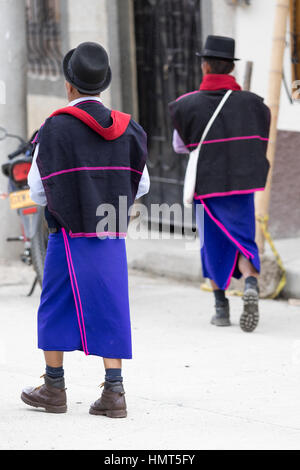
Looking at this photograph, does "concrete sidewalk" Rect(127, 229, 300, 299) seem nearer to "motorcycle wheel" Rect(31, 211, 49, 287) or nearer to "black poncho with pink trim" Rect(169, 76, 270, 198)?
"black poncho with pink trim" Rect(169, 76, 270, 198)

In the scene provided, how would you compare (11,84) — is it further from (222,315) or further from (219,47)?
(222,315)

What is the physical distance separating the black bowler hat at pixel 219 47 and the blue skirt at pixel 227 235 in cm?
90

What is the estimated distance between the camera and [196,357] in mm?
6242

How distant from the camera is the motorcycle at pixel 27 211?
765 cm

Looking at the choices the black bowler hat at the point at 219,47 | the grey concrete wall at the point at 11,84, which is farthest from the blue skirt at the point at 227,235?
the grey concrete wall at the point at 11,84

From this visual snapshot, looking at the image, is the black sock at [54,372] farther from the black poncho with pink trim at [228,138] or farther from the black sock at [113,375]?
the black poncho with pink trim at [228,138]

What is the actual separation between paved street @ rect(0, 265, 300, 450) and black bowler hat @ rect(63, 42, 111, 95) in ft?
4.97

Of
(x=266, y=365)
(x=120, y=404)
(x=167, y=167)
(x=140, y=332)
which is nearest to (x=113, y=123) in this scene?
(x=120, y=404)

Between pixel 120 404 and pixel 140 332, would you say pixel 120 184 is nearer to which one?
pixel 120 404

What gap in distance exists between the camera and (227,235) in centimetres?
695

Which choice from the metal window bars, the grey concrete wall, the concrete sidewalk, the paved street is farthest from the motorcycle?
the metal window bars

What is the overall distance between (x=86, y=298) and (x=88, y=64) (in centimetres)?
105

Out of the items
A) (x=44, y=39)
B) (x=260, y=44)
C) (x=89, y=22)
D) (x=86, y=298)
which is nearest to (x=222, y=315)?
(x=86, y=298)

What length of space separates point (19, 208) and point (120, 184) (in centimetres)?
306
